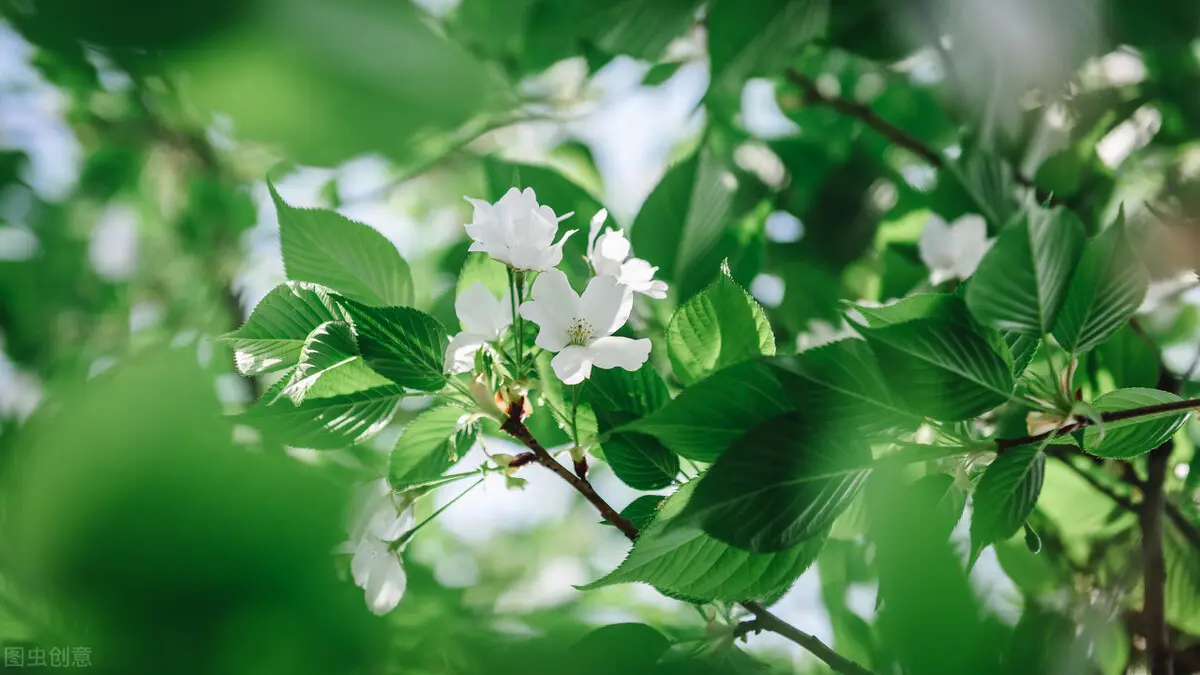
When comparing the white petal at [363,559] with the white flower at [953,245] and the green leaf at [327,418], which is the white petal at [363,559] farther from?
the white flower at [953,245]

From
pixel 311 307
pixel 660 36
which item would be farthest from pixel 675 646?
pixel 660 36

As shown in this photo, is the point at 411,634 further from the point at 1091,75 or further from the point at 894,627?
the point at 1091,75

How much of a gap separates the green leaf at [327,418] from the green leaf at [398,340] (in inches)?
1.4

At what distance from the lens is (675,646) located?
40 cm

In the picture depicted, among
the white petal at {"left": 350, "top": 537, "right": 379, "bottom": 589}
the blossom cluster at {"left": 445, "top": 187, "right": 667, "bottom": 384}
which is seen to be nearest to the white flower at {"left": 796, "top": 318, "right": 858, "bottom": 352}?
the blossom cluster at {"left": 445, "top": 187, "right": 667, "bottom": 384}

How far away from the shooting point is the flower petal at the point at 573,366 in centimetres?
34

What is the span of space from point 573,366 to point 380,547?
156 millimetres

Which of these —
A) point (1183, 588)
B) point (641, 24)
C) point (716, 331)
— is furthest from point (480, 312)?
point (1183, 588)

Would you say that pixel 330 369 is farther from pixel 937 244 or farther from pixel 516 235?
pixel 937 244

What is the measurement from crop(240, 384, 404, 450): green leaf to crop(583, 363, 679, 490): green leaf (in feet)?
0.33

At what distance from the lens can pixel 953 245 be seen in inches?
24.2

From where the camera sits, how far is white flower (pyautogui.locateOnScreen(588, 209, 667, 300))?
1.36 ft

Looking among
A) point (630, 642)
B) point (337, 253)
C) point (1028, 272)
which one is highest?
point (337, 253)

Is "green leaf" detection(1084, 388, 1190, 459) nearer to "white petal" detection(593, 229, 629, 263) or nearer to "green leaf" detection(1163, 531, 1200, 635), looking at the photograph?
"white petal" detection(593, 229, 629, 263)
